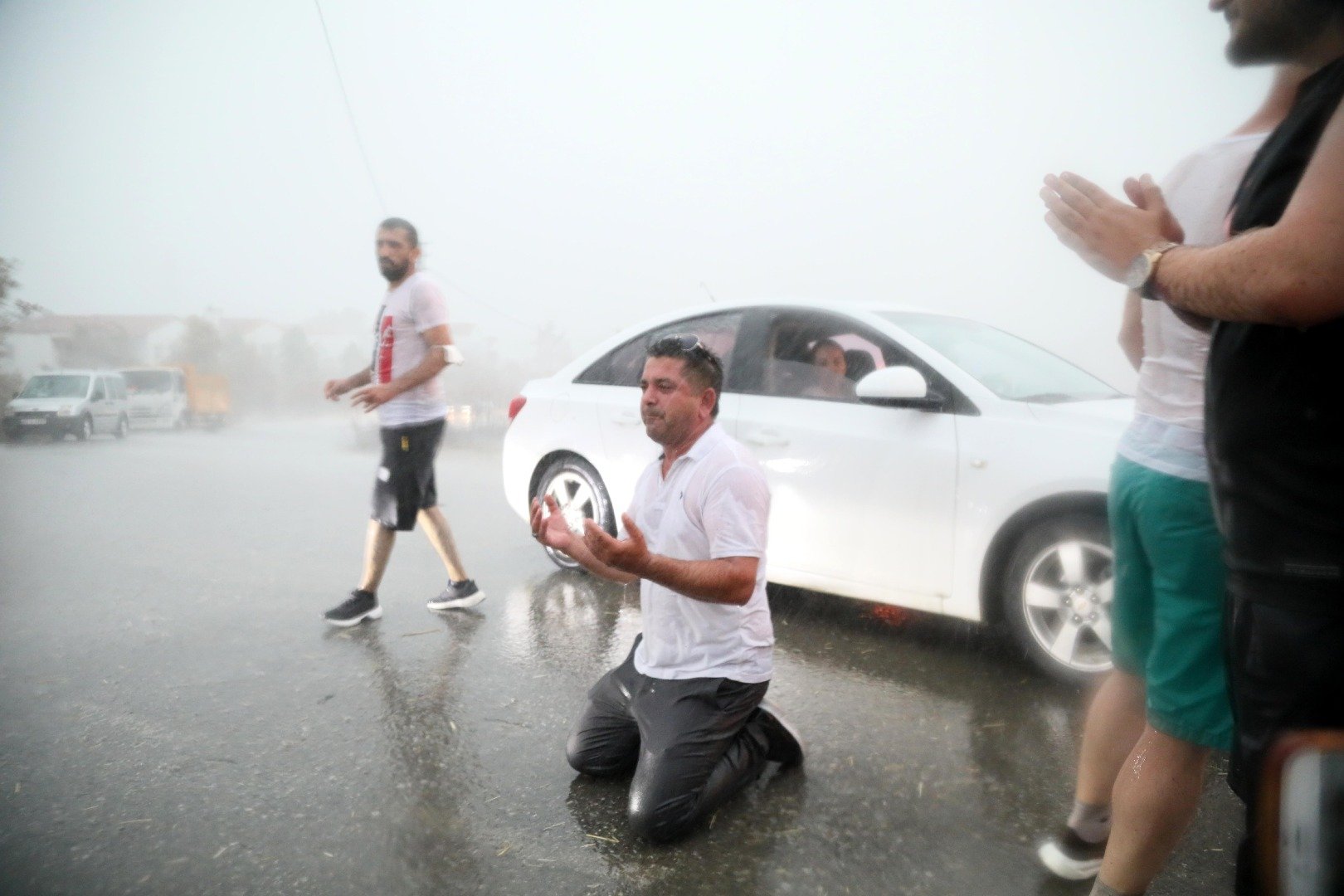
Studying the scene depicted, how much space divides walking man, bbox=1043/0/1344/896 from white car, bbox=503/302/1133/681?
7.23 feet

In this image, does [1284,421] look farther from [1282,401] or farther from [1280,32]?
[1280,32]

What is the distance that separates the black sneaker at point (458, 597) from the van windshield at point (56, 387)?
1932cm

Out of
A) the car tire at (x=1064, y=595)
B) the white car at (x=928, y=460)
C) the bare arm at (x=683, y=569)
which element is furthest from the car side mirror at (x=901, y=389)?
the bare arm at (x=683, y=569)

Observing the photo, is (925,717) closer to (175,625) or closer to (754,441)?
(754,441)

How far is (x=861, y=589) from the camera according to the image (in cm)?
401

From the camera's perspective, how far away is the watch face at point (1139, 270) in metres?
1.40

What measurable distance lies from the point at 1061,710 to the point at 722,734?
152cm

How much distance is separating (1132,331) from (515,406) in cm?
395

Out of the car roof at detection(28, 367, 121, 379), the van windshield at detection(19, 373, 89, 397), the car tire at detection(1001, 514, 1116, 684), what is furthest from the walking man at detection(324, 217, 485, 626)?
the car roof at detection(28, 367, 121, 379)

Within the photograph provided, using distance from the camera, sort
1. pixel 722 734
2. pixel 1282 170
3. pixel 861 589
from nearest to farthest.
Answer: pixel 1282 170
pixel 722 734
pixel 861 589

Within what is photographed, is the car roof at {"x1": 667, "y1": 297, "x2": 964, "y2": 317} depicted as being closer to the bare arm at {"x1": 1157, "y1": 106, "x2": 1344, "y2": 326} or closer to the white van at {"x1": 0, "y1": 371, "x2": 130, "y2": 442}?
the bare arm at {"x1": 1157, "y1": 106, "x2": 1344, "y2": 326}

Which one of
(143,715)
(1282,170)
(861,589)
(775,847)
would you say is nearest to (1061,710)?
(861,589)

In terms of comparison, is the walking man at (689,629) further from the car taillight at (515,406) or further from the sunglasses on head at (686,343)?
the car taillight at (515,406)

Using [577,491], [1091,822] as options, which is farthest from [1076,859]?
[577,491]
